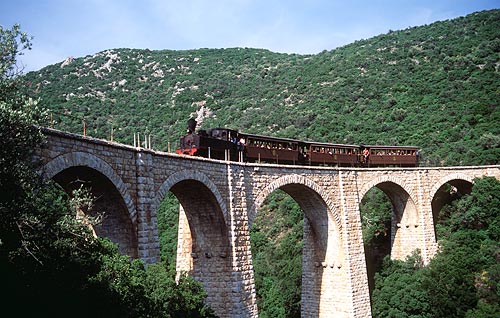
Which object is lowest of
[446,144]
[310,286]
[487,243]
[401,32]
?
[310,286]

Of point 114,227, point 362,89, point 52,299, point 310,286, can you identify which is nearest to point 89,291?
point 52,299

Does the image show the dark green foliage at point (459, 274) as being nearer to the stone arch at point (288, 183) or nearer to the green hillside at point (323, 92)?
the stone arch at point (288, 183)

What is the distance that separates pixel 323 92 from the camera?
50.9 m

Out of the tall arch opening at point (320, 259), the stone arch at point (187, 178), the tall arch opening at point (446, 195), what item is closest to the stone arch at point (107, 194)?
the stone arch at point (187, 178)

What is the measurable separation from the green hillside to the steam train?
23.5 ft

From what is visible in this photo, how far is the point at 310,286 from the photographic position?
76.1ft

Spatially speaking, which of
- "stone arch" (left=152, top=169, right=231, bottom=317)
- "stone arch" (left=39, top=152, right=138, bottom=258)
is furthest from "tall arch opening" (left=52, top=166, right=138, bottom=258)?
"stone arch" (left=152, top=169, right=231, bottom=317)

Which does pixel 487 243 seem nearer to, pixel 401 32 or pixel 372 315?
A: pixel 372 315

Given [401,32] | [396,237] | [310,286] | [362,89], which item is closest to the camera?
[310,286]

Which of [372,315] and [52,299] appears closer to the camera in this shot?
[52,299]

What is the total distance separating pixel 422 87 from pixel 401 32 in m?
25.4

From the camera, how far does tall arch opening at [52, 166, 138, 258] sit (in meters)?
12.0

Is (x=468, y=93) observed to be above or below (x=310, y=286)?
above

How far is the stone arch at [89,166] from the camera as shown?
10055 millimetres
